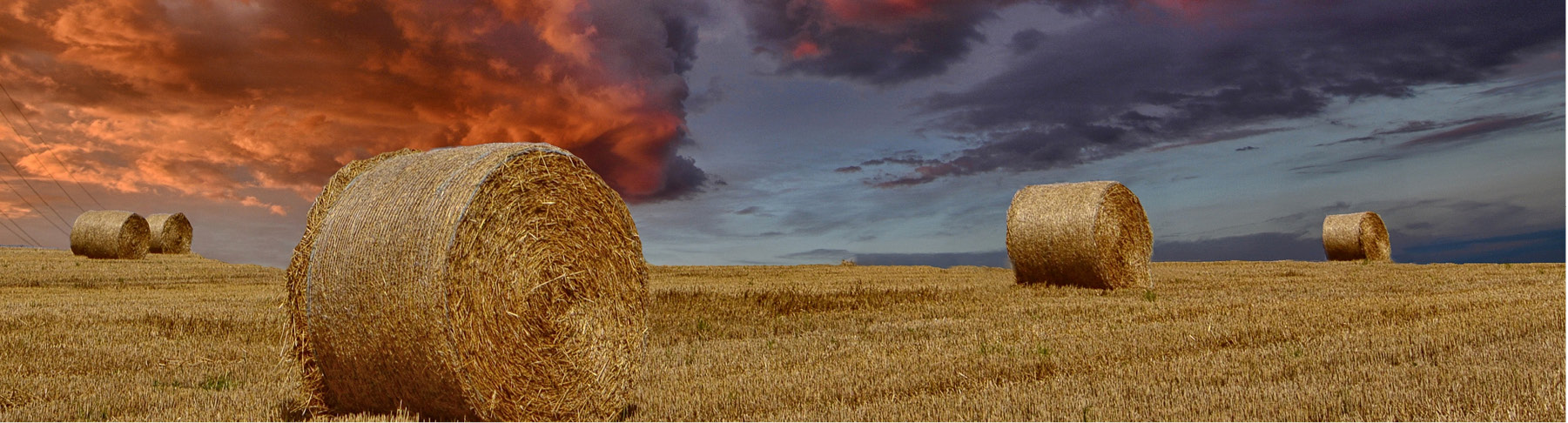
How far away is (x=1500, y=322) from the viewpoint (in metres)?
8.81

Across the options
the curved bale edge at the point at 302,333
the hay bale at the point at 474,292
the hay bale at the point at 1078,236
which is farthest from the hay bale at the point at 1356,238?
the curved bale edge at the point at 302,333

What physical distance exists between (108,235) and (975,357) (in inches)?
1349

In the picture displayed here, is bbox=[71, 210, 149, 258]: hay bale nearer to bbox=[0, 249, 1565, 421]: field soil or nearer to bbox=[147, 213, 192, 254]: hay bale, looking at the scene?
bbox=[147, 213, 192, 254]: hay bale

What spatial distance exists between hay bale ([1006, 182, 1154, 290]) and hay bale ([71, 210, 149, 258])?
30.3m

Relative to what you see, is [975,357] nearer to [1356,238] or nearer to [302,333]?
[302,333]

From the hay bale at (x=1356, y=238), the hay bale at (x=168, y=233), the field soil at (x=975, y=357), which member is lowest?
the field soil at (x=975, y=357)

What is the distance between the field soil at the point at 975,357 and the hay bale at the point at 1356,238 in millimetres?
16796

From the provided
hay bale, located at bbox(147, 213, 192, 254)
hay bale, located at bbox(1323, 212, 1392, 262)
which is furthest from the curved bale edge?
hay bale, located at bbox(147, 213, 192, 254)

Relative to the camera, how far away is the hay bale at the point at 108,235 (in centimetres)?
3142

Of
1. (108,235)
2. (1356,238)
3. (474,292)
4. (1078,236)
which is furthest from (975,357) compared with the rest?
(108,235)

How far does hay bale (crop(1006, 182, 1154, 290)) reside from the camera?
15.8 metres

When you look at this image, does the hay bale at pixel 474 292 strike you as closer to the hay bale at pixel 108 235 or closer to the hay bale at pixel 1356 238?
the hay bale at pixel 1356 238

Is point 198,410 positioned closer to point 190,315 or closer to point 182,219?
point 190,315

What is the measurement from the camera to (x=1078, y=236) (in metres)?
15.8
